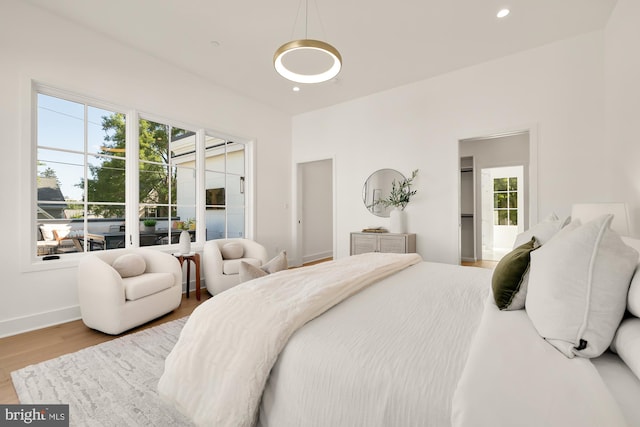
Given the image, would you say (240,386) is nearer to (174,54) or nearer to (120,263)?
(120,263)

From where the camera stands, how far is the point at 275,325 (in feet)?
3.60

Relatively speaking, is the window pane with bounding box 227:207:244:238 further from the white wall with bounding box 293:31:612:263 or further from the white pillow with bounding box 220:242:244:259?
the white wall with bounding box 293:31:612:263

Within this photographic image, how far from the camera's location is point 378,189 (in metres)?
4.56

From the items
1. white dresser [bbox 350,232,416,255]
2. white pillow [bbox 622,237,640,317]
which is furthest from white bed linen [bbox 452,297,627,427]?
white dresser [bbox 350,232,416,255]

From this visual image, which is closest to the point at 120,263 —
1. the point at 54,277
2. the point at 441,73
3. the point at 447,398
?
the point at 54,277

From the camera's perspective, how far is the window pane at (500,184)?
6.58 metres

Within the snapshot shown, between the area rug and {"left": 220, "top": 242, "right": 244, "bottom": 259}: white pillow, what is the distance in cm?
159

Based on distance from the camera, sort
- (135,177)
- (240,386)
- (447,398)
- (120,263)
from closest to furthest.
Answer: (447,398) → (240,386) → (120,263) → (135,177)

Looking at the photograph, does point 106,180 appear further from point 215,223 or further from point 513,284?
point 513,284

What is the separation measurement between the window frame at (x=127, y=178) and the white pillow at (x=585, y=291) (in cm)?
386

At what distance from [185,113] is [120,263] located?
2199 mm

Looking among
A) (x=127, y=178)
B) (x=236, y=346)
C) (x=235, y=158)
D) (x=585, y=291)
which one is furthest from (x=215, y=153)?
(x=585, y=291)

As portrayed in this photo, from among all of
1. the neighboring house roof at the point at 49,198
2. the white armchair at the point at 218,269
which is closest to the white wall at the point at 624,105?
the white armchair at the point at 218,269

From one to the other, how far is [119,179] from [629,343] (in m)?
4.20
